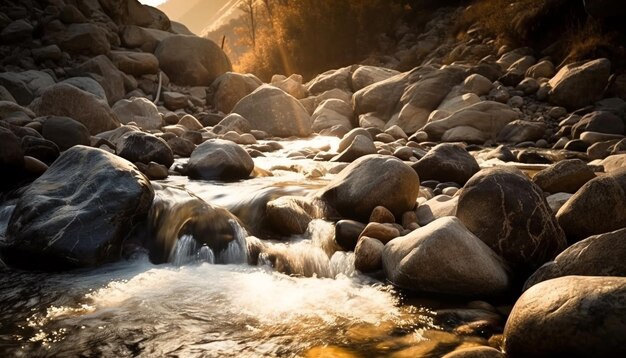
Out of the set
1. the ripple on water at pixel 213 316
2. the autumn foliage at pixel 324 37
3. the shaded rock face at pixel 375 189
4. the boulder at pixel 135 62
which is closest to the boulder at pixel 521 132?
the shaded rock face at pixel 375 189

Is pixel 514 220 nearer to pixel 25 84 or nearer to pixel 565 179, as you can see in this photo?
pixel 565 179

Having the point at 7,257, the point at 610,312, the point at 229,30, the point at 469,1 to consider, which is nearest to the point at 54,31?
the point at 7,257

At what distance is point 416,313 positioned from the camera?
3.41 metres

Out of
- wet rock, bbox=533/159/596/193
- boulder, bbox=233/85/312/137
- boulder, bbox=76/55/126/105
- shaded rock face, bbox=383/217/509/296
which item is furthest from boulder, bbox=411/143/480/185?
boulder, bbox=76/55/126/105

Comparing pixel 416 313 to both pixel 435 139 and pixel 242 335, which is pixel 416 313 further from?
pixel 435 139

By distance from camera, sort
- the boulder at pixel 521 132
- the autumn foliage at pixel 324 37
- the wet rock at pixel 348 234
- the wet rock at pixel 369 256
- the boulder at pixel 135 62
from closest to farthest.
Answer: the wet rock at pixel 369 256 → the wet rock at pixel 348 234 → the boulder at pixel 521 132 → the boulder at pixel 135 62 → the autumn foliage at pixel 324 37

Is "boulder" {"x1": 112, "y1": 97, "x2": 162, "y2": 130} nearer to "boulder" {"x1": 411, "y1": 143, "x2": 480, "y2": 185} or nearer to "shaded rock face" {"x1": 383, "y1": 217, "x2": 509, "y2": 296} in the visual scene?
"boulder" {"x1": 411, "y1": 143, "x2": 480, "y2": 185}

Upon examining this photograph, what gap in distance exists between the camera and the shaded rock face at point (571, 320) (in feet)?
8.04

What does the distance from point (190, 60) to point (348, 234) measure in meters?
15.3

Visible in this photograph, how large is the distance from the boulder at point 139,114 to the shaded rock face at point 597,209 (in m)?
9.65

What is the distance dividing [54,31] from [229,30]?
76200mm

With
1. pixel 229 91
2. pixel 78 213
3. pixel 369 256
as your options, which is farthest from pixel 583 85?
pixel 78 213

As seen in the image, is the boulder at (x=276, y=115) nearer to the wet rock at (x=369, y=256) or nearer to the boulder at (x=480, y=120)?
the boulder at (x=480, y=120)

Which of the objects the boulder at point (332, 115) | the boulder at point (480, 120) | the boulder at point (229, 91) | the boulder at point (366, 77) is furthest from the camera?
the boulder at point (366, 77)
